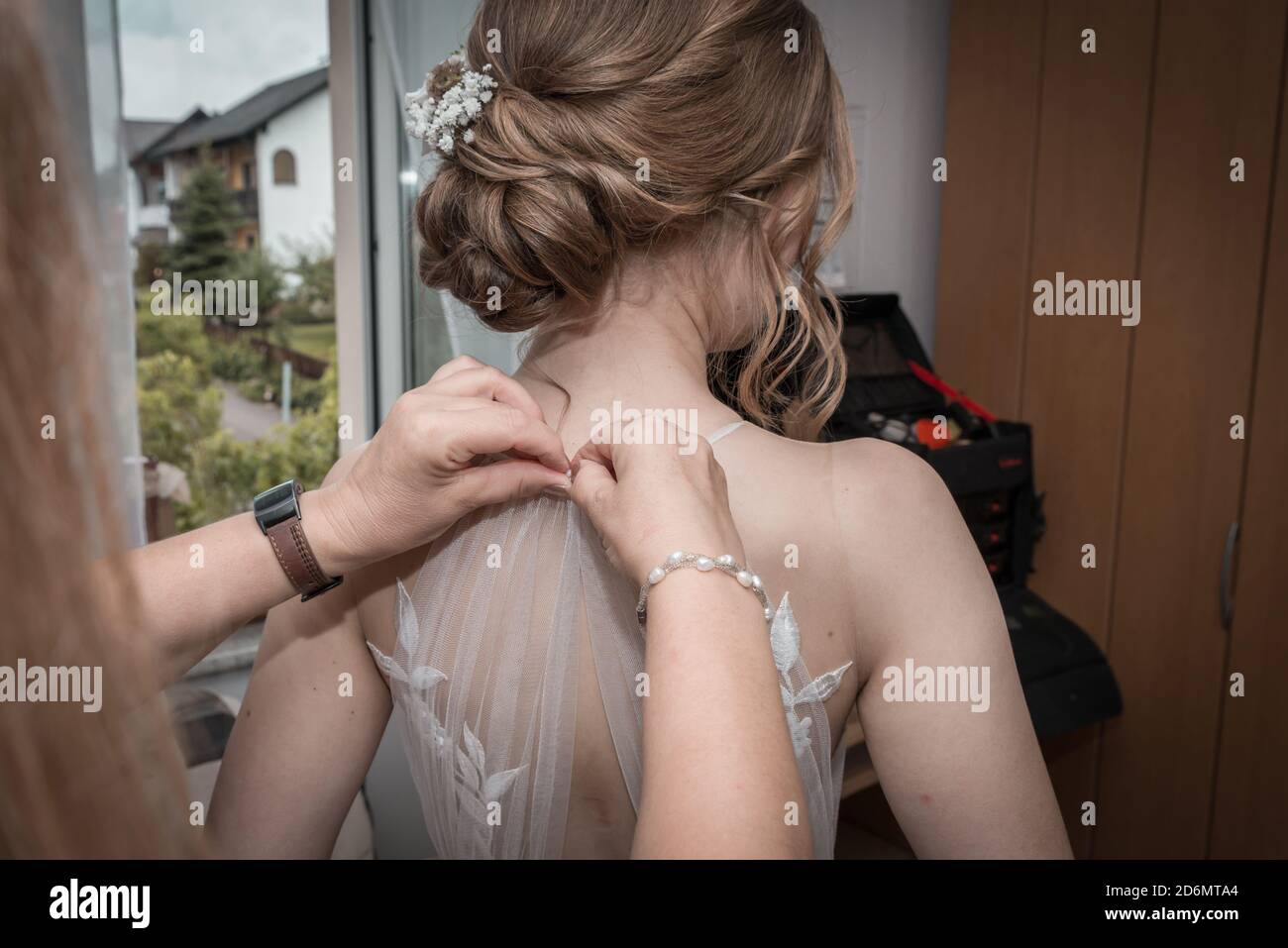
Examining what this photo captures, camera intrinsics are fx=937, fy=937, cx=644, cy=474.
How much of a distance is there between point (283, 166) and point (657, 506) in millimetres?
1839

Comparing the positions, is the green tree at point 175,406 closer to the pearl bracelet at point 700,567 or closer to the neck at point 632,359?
the neck at point 632,359

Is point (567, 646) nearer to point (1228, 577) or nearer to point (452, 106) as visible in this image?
point (452, 106)

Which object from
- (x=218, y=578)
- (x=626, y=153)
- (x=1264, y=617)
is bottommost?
(x=1264, y=617)

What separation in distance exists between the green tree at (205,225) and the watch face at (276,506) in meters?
1.46

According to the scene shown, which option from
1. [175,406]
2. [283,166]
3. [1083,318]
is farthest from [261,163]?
[1083,318]

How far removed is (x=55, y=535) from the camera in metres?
0.27

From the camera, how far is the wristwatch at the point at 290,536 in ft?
2.71

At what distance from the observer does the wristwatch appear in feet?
2.71

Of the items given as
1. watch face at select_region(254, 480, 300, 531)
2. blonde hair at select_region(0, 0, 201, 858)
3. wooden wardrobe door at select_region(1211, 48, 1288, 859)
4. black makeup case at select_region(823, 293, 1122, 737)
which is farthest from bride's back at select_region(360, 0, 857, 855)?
wooden wardrobe door at select_region(1211, 48, 1288, 859)

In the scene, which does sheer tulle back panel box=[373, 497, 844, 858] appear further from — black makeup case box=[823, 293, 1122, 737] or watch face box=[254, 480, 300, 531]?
black makeup case box=[823, 293, 1122, 737]

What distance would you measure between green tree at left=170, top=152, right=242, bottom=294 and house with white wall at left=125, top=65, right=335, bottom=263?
0.02 meters

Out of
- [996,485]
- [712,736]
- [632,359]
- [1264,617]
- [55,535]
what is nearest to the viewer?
[55,535]
